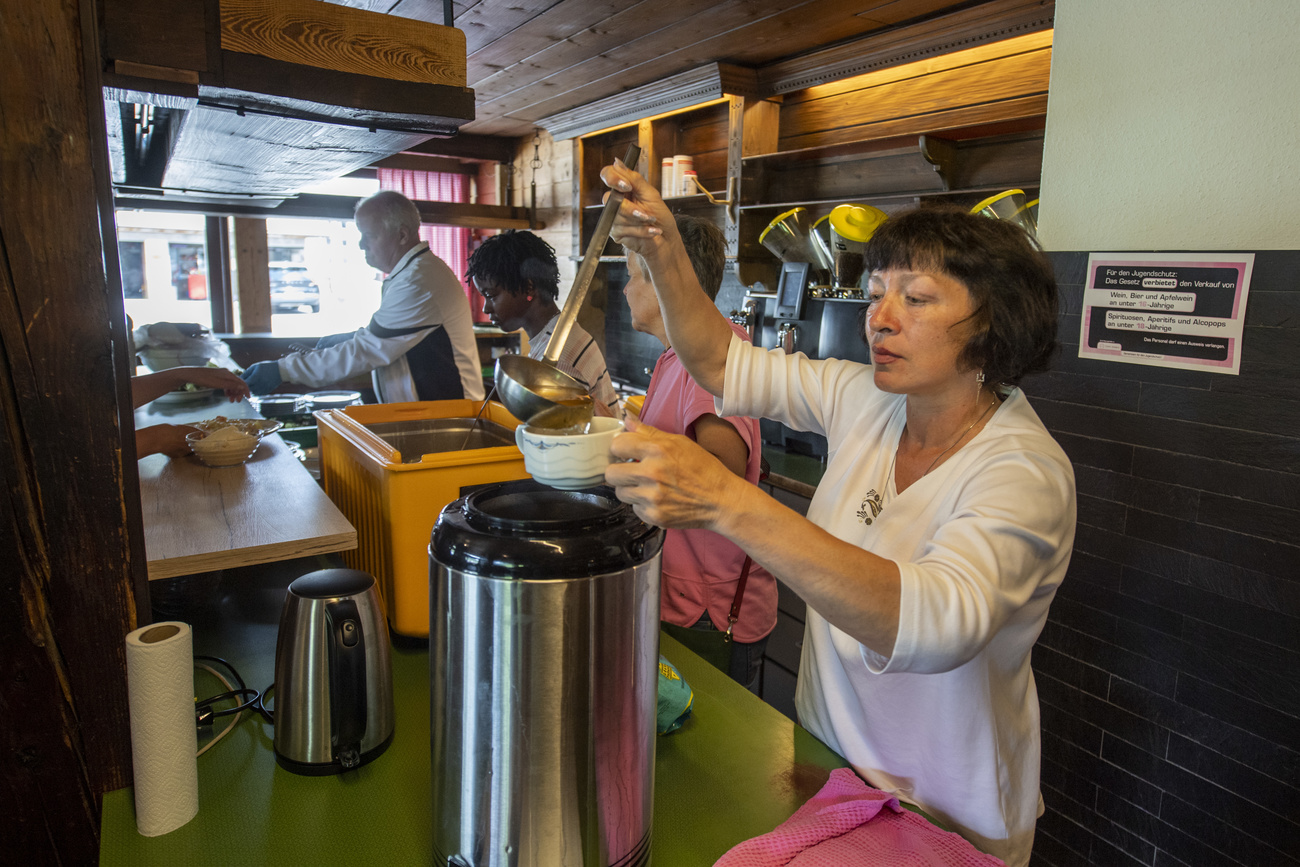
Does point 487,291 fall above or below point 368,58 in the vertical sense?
below

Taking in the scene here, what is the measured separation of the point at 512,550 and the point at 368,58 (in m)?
1.06

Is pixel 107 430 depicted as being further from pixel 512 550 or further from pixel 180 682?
pixel 512 550

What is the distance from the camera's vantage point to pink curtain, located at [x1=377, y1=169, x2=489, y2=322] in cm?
692

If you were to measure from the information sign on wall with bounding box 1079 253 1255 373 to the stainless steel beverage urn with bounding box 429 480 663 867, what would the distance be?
158 centimetres

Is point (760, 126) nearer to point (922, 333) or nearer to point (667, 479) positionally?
point (922, 333)

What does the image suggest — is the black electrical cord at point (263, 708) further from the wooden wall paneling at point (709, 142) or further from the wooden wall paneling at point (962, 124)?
the wooden wall paneling at point (709, 142)

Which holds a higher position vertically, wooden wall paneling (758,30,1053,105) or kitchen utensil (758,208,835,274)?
wooden wall paneling (758,30,1053,105)

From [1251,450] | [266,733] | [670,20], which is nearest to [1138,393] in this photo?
[1251,450]

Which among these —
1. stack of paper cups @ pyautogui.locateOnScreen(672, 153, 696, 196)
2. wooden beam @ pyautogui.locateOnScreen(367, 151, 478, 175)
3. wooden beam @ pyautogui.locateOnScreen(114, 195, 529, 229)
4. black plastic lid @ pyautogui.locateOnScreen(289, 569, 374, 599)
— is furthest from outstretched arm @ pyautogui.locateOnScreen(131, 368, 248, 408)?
wooden beam @ pyautogui.locateOnScreen(367, 151, 478, 175)

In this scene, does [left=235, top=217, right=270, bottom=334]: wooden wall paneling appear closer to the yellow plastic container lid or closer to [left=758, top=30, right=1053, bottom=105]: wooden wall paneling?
[left=758, top=30, right=1053, bottom=105]: wooden wall paneling

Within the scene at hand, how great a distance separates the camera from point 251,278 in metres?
6.16

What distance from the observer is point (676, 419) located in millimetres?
1824

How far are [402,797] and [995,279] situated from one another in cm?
110

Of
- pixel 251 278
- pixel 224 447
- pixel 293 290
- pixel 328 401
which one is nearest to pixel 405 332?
pixel 328 401
